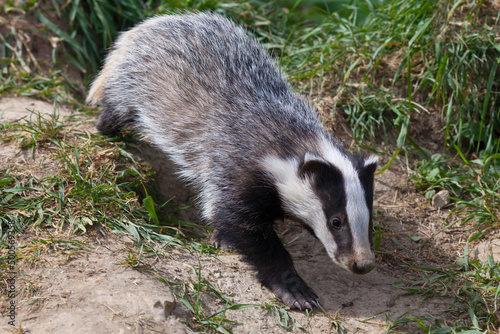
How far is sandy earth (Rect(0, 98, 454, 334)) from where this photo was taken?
11.1 feet

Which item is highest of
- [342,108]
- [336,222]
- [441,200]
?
[336,222]

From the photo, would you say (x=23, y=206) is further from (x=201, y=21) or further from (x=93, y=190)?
(x=201, y=21)

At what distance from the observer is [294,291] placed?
13.3 ft

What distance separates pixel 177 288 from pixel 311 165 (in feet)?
4.14

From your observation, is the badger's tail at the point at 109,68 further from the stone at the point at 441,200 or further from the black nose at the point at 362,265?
the stone at the point at 441,200

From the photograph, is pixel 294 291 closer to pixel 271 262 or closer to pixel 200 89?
pixel 271 262

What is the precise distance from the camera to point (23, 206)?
13.8 feet

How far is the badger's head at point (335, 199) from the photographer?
12.3 ft

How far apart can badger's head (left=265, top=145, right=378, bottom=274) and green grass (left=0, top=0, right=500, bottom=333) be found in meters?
0.59

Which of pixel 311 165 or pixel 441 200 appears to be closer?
pixel 311 165

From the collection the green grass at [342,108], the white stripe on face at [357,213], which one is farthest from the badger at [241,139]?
the green grass at [342,108]

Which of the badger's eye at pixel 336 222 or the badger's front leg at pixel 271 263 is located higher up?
the badger's eye at pixel 336 222

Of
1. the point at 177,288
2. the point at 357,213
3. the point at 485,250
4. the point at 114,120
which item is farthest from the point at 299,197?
the point at 114,120

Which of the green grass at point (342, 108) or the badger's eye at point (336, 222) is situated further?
the green grass at point (342, 108)
